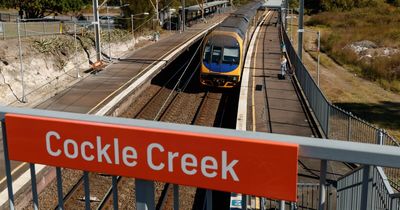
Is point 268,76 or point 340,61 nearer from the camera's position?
point 268,76

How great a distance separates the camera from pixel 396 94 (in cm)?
3259

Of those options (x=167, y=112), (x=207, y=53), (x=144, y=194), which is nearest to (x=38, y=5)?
(x=207, y=53)

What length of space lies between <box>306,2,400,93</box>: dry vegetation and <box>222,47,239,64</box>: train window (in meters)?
12.9

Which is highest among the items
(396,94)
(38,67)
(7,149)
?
(7,149)

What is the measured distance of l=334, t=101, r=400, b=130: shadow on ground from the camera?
24.9m

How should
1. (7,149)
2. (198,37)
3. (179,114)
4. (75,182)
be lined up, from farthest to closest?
1. (198,37)
2. (179,114)
3. (75,182)
4. (7,149)

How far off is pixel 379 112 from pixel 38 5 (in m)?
40.3

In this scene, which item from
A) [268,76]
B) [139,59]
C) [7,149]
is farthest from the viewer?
[139,59]

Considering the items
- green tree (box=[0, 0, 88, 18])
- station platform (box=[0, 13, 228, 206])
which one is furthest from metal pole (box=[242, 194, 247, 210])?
green tree (box=[0, 0, 88, 18])

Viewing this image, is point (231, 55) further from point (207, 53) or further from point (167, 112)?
point (167, 112)

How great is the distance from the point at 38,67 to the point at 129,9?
20450mm

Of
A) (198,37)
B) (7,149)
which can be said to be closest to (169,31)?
(198,37)

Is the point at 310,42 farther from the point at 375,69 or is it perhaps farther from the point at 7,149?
the point at 7,149

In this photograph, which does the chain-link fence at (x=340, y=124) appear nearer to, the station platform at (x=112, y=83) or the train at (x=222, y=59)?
the train at (x=222, y=59)
